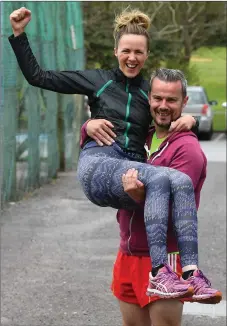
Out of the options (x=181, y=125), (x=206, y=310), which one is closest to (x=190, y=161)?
(x=181, y=125)

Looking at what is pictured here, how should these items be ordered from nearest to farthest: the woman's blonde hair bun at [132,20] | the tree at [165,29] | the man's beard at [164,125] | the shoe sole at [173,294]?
the shoe sole at [173,294] < the man's beard at [164,125] < the woman's blonde hair bun at [132,20] < the tree at [165,29]

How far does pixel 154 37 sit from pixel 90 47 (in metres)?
2.35

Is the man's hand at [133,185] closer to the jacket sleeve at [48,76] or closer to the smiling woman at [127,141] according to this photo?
the smiling woman at [127,141]

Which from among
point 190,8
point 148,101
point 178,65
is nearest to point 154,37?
point 178,65

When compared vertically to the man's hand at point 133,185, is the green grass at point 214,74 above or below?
below

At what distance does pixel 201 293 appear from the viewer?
410cm

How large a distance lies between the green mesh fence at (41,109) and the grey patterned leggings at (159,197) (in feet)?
24.6

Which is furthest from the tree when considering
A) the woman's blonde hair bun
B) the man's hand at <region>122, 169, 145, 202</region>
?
the man's hand at <region>122, 169, 145, 202</region>

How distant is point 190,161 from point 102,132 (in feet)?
1.48

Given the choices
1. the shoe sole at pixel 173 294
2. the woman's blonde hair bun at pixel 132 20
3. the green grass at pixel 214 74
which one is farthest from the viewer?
the green grass at pixel 214 74

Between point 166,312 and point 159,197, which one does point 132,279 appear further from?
point 159,197

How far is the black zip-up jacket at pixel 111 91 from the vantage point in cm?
443

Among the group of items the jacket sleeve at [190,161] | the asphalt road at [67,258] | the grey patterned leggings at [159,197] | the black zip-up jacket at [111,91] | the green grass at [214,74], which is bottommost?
the green grass at [214,74]

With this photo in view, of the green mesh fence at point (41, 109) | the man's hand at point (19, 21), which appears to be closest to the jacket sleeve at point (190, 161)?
the man's hand at point (19, 21)
